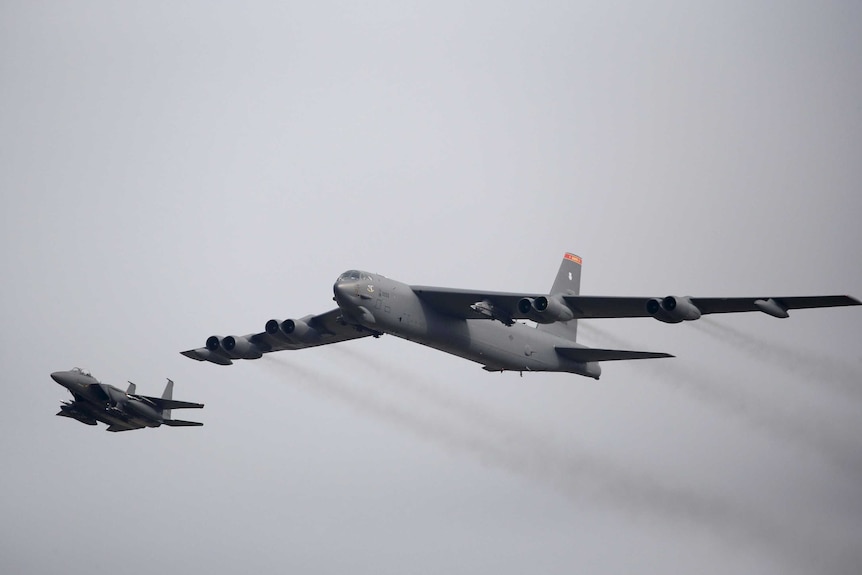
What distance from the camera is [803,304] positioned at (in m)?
41.5

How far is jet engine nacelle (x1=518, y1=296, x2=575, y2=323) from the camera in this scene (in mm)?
43375

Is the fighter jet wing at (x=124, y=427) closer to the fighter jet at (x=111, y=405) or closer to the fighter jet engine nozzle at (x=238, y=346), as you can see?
the fighter jet at (x=111, y=405)

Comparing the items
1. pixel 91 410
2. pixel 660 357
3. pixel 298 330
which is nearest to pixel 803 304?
pixel 660 357

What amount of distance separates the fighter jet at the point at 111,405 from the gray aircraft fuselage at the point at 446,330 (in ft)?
34.4

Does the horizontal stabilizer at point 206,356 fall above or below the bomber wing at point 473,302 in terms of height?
below

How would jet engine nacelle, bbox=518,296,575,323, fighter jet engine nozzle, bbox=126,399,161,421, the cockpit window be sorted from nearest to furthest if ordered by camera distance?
jet engine nacelle, bbox=518,296,575,323, the cockpit window, fighter jet engine nozzle, bbox=126,399,161,421

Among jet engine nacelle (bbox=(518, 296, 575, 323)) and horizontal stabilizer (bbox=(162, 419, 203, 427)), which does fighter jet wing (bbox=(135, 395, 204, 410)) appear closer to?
horizontal stabilizer (bbox=(162, 419, 203, 427))

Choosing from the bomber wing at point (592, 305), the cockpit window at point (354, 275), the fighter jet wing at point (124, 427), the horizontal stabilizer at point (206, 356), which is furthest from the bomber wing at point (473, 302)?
the fighter jet wing at point (124, 427)

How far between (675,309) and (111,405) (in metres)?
24.0

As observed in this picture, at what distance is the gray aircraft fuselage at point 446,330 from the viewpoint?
44812mm

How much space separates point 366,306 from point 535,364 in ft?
27.2

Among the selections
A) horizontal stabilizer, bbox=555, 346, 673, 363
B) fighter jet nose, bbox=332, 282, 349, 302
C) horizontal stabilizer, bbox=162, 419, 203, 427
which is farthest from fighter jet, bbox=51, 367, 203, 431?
horizontal stabilizer, bbox=555, 346, 673, 363

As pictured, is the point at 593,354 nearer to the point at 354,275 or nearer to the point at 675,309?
the point at 675,309

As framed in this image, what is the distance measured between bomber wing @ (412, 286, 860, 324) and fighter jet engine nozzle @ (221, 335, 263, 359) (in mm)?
9482
